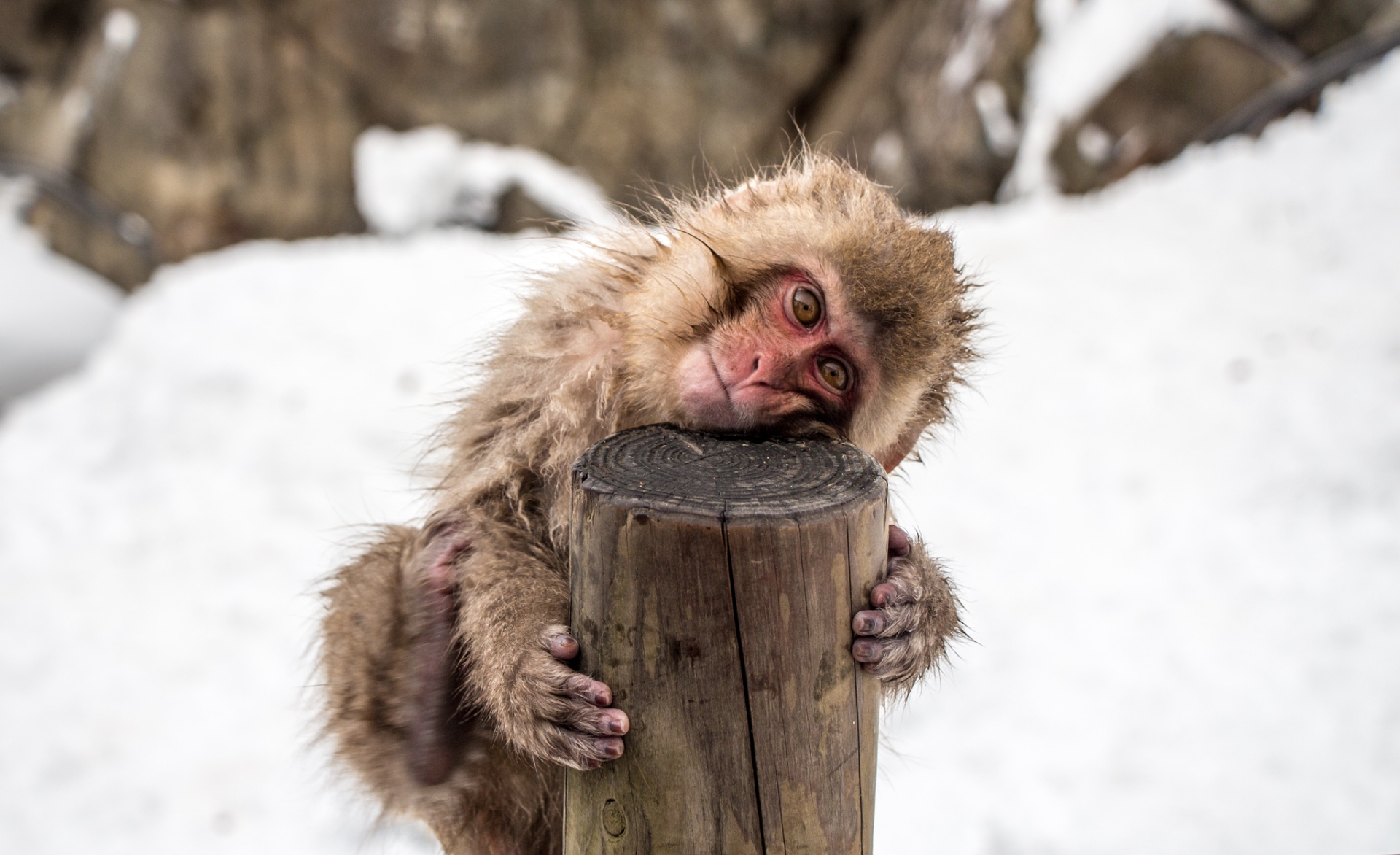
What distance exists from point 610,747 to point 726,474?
1.32 ft

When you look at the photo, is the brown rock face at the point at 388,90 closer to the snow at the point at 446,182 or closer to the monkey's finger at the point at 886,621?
the snow at the point at 446,182

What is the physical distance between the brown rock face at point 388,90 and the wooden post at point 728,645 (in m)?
8.19

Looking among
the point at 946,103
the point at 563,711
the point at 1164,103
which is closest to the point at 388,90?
the point at 946,103

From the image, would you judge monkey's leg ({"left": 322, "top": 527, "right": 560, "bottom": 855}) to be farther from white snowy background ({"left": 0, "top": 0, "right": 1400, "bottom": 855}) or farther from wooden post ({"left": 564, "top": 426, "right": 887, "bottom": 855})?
wooden post ({"left": 564, "top": 426, "right": 887, "bottom": 855})

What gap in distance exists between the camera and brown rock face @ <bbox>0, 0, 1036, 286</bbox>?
387 inches

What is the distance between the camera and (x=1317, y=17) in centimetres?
673

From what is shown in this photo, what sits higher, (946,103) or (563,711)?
(946,103)

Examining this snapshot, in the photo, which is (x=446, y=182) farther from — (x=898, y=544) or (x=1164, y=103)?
(x=898, y=544)

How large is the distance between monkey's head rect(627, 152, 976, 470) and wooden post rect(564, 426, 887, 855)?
36 centimetres

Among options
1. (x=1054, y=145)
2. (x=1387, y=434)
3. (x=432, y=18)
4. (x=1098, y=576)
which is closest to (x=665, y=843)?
(x=1098, y=576)

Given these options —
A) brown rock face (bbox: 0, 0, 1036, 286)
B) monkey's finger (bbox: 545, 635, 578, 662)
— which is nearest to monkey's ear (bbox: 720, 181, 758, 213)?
monkey's finger (bbox: 545, 635, 578, 662)

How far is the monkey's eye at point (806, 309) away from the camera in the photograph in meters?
1.80

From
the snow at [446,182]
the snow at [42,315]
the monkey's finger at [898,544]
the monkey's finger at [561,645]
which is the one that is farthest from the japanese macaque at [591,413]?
the snow at [446,182]

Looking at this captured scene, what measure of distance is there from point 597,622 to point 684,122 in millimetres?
10349
